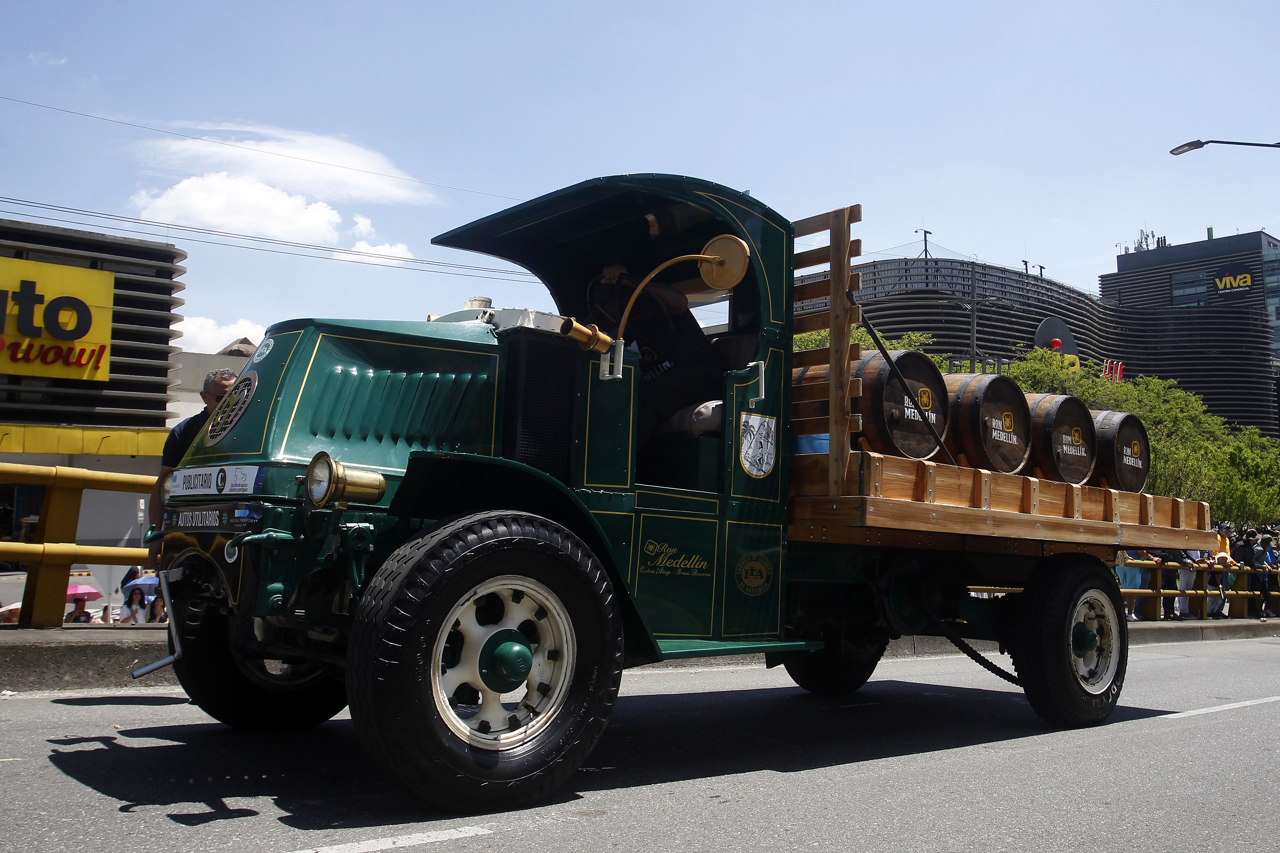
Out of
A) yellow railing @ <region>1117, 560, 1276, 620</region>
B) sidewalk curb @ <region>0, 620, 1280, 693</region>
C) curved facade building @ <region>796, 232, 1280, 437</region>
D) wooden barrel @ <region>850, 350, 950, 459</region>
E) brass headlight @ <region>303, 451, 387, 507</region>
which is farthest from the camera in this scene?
curved facade building @ <region>796, 232, 1280, 437</region>

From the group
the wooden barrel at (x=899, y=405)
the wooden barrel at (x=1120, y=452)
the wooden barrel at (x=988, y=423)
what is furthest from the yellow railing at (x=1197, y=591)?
the wooden barrel at (x=899, y=405)

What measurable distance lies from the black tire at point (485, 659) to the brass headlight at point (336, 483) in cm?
24

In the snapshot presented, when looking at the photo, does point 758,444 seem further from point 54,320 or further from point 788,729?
point 54,320

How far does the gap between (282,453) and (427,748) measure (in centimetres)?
126

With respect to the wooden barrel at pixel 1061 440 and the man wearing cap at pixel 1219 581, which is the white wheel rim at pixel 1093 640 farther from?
the man wearing cap at pixel 1219 581

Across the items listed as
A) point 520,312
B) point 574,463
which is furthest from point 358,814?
point 520,312

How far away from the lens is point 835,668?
7.06 meters

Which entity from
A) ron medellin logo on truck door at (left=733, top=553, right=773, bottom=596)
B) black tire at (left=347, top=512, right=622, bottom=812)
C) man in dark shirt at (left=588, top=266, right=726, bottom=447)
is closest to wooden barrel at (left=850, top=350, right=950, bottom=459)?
man in dark shirt at (left=588, top=266, right=726, bottom=447)

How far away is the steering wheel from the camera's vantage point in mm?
5371

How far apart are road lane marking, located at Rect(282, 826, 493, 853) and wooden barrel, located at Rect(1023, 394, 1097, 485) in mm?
4494

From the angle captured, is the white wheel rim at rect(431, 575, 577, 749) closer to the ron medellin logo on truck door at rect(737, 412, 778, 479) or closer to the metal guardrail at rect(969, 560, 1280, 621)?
the ron medellin logo on truck door at rect(737, 412, 778, 479)

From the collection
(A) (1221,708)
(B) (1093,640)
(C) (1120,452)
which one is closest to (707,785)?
(B) (1093,640)

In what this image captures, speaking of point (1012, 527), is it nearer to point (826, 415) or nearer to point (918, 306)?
point (826, 415)

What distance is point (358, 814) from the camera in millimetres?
3404
